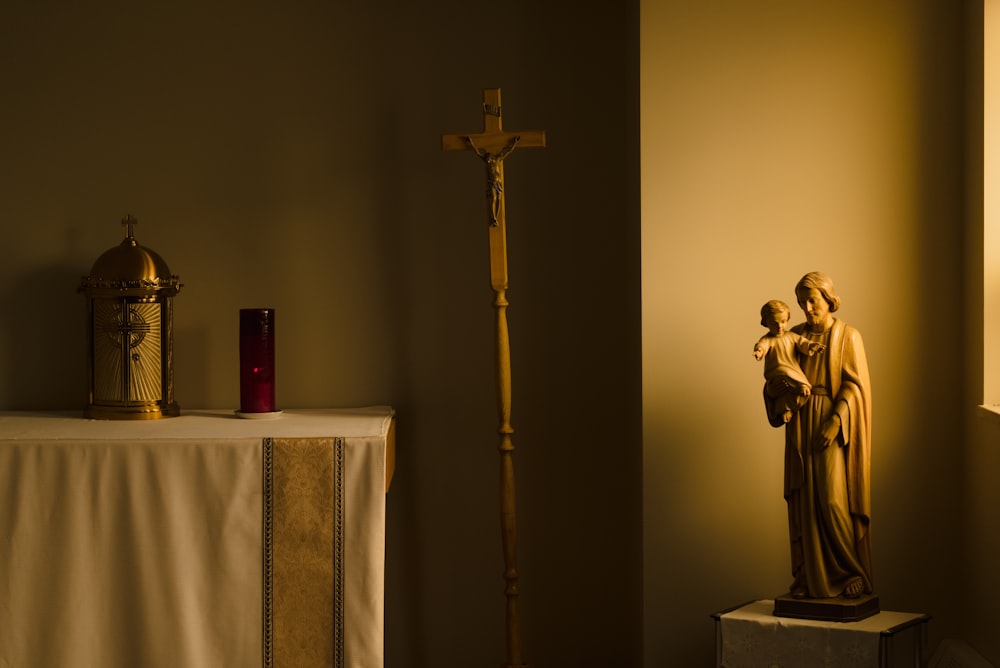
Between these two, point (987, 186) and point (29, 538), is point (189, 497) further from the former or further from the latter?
point (987, 186)

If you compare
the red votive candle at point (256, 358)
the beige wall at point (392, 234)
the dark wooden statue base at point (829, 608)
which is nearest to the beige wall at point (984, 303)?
the dark wooden statue base at point (829, 608)

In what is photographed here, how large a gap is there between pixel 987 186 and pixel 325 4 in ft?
5.69

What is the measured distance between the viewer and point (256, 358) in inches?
101

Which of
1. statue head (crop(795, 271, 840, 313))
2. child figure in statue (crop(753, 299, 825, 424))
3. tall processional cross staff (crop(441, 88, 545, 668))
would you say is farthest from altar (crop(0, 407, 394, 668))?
statue head (crop(795, 271, 840, 313))

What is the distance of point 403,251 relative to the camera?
285 centimetres

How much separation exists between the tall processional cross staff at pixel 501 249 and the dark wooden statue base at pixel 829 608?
0.73m

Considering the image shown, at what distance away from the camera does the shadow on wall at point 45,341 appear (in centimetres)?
283

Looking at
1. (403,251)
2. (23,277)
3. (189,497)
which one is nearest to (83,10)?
(23,277)

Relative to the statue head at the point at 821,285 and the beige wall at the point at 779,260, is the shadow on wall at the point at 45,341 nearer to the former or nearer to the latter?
the beige wall at the point at 779,260

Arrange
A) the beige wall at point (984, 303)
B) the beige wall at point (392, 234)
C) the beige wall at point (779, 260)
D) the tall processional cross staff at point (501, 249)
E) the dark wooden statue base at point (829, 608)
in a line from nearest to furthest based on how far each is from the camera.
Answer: the dark wooden statue base at point (829, 608) → the beige wall at point (984, 303) → the beige wall at point (779, 260) → the tall processional cross staff at point (501, 249) → the beige wall at point (392, 234)

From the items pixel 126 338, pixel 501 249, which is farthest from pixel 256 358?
pixel 501 249

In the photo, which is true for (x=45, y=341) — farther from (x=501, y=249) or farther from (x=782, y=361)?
(x=782, y=361)

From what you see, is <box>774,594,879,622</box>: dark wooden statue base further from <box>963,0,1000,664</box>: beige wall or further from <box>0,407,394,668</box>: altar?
<box>0,407,394,668</box>: altar

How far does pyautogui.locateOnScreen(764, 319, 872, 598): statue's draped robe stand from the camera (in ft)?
6.73
